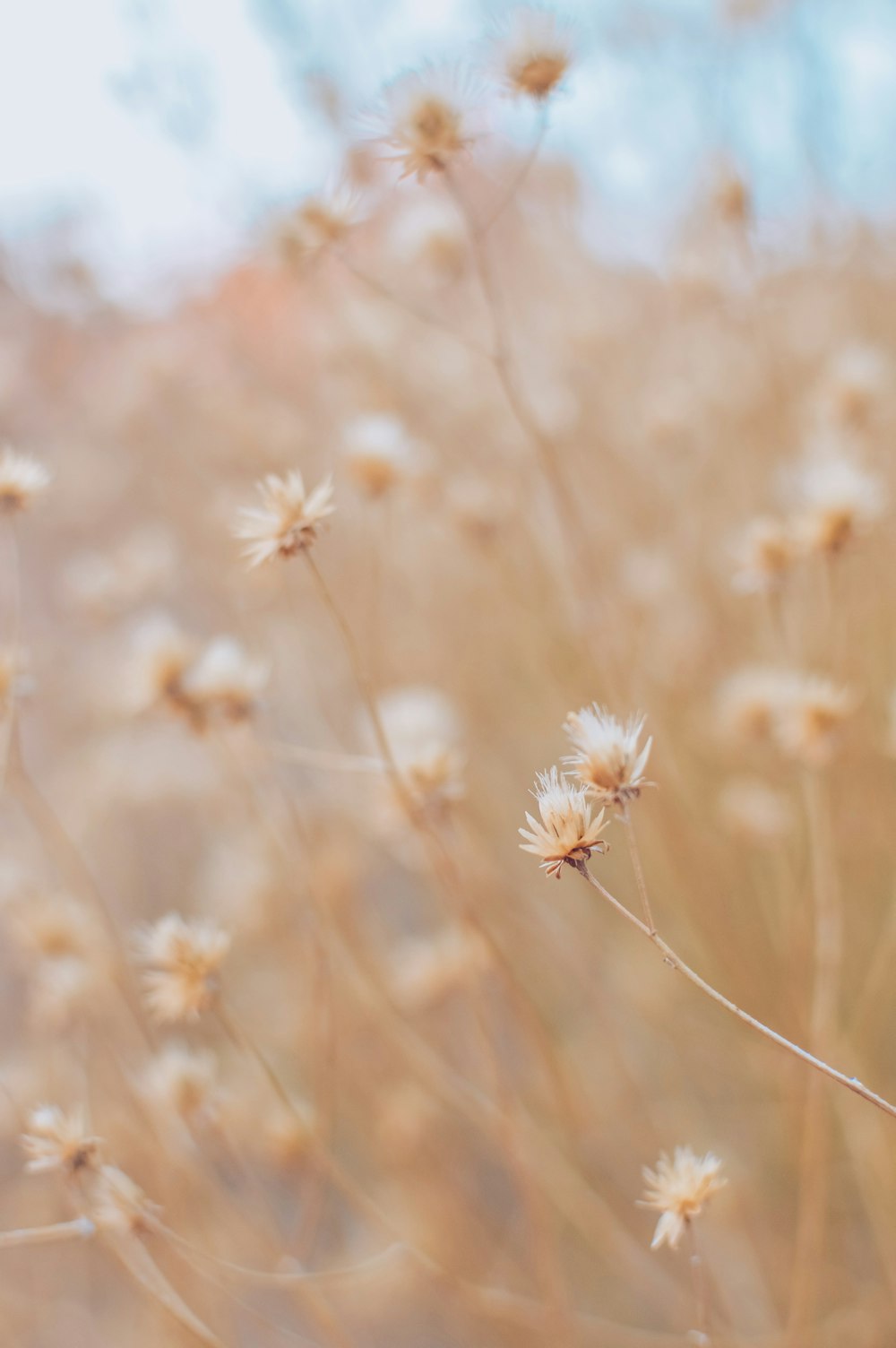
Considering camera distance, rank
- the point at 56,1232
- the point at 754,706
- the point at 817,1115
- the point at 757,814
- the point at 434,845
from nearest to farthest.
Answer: the point at 56,1232, the point at 817,1115, the point at 434,845, the point at 754,706, the point at 757,814

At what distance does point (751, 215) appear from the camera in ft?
2.99

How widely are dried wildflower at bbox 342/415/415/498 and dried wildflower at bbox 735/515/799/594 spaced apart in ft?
0.82

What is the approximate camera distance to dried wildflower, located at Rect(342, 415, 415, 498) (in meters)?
0.70

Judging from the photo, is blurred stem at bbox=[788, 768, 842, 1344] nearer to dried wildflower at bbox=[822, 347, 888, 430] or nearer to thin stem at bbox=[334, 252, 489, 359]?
thin stem at bbox=[334, 252, 489, 359]

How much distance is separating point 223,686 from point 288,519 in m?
0.20

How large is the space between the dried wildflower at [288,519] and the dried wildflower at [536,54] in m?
0.30

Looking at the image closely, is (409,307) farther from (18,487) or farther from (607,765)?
(607,765)

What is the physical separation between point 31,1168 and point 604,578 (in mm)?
919

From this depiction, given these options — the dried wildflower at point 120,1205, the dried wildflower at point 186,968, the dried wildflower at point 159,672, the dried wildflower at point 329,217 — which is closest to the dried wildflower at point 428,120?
the dried wildflower at point 329,217

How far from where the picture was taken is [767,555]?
0.65 m

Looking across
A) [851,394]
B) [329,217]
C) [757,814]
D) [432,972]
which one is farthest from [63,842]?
[851,394]

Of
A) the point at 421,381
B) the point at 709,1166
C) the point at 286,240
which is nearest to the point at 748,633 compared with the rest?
the point at 421,381

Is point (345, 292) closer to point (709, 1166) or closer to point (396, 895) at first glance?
point (396, 895)

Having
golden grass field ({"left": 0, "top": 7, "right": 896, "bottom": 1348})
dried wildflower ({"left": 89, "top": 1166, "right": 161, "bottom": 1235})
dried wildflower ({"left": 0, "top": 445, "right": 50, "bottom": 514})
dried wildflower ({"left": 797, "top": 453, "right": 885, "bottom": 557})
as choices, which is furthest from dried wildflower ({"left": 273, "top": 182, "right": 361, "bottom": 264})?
dried wildflower ({"left": 89, "top": 1166, "right": 161, "bottom": 1235})
